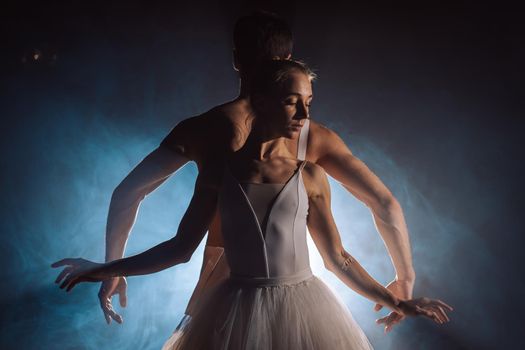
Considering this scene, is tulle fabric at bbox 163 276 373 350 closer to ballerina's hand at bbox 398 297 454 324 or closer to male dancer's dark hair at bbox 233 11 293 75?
ballerina's hand at bbox 398 297 454 324

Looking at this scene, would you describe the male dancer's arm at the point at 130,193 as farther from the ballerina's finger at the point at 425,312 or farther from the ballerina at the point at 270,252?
the ballerina's finger at the point at 425,312

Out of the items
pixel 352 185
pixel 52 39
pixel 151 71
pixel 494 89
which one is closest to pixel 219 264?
pixel 352 185

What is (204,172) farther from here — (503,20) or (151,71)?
(503,20)

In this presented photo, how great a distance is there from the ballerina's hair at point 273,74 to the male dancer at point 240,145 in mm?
212

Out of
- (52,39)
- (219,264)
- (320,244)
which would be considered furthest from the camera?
(52,39)

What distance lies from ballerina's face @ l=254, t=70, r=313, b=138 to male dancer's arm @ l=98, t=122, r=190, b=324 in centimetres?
36

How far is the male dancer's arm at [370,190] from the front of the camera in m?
1.46

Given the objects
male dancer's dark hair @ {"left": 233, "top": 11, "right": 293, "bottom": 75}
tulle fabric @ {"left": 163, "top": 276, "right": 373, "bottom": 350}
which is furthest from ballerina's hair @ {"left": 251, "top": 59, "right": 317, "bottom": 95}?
tulle fabric @ {"left": 163, "top": 276, "right": 373, "bottom": 350}

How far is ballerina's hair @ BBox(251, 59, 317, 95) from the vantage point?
1.17 metres

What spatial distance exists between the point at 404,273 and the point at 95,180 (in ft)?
3.87

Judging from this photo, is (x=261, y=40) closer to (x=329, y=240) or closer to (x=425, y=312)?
(x=329, y=240)

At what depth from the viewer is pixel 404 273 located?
1.48 m

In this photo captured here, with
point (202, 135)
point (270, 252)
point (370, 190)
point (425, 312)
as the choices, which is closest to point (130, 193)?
point (202, 135)

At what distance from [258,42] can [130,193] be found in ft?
1.76
